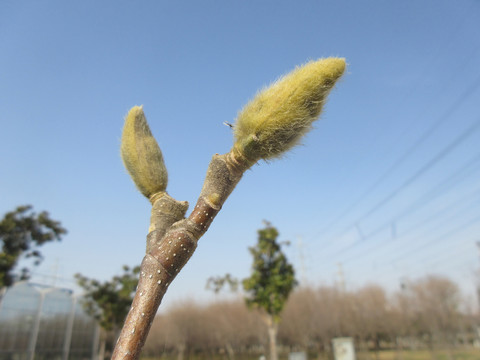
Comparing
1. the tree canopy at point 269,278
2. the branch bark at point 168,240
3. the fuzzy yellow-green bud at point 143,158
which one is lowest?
the branch bark at point 168,240

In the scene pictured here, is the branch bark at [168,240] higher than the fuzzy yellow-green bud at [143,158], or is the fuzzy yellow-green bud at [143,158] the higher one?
the fuzzy yellow-green bud at [143,158]

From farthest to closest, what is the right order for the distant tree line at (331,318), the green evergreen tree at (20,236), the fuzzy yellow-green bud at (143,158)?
the distant tree line at (331,318), the green evergreen tree at (20,236), the fuzzy yellow-green bud at (143,158)

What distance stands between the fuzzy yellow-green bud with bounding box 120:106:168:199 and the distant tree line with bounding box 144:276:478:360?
34481 mm

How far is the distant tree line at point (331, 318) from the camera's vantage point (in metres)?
35.0

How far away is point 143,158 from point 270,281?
12.5m

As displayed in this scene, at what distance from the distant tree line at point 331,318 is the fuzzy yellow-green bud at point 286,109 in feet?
114

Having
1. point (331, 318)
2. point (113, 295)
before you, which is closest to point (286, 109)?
point (113, 295)

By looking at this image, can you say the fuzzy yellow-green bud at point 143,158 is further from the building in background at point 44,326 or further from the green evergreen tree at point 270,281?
the building in background at point 44,326

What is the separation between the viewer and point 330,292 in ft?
121

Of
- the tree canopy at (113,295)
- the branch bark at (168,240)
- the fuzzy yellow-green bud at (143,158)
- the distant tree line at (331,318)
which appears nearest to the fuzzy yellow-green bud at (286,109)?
the branch bark at (168,240)

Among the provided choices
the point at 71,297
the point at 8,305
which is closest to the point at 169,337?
the point at 71,297

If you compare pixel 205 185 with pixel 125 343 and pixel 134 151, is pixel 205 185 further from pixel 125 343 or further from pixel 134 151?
pixel 125 343

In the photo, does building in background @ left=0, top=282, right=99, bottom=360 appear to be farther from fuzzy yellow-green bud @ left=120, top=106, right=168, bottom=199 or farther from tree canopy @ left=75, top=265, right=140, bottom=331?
fuzzy yellow-green bud @ left=120, top=106, right=168, bottom=199

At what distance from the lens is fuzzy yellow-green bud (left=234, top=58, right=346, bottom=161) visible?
1.10 m
